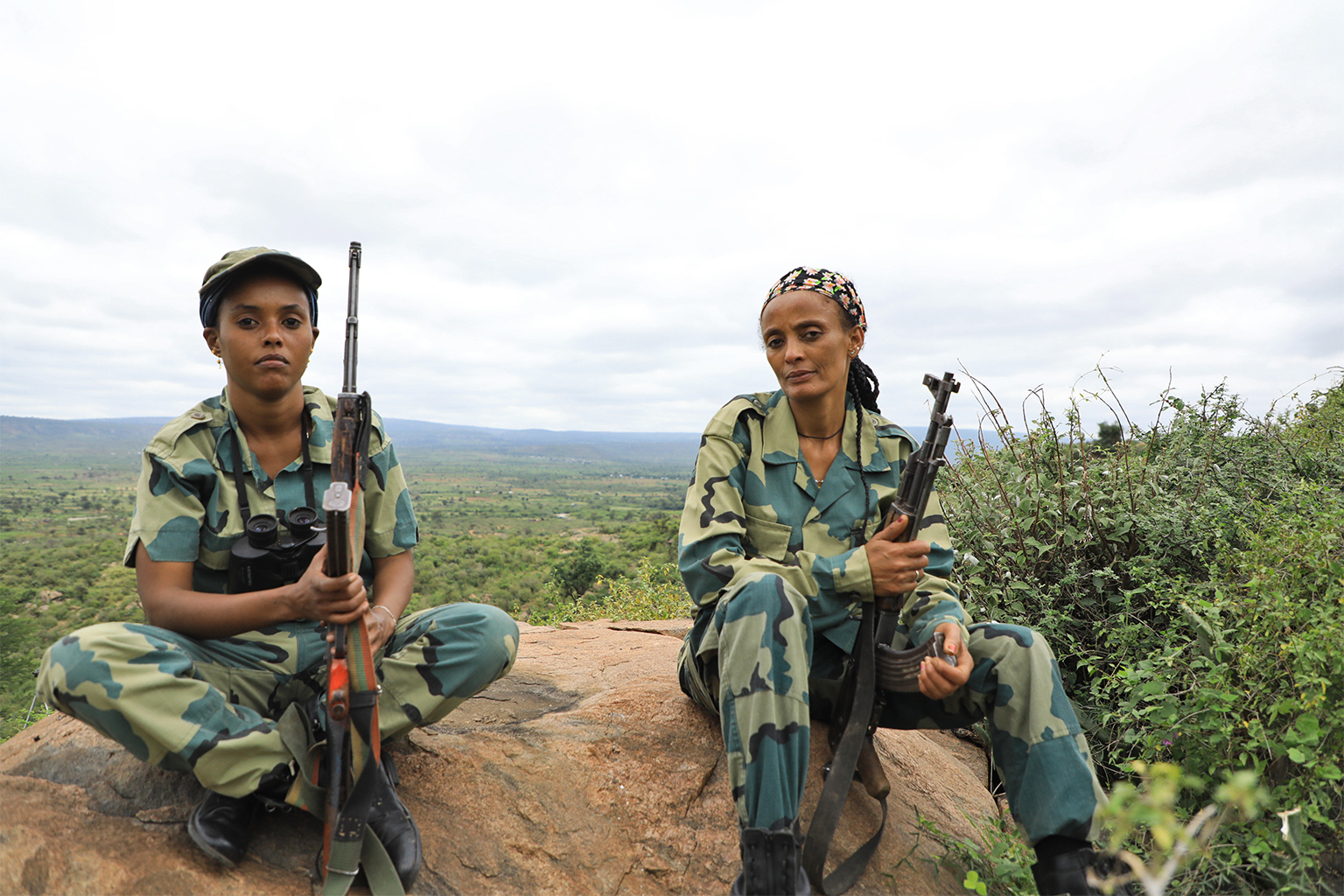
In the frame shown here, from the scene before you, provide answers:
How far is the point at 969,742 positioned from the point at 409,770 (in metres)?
3.07

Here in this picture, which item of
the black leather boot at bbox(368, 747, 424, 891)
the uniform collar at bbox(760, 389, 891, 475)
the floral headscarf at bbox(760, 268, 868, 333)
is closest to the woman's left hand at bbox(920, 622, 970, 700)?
the uniform collar at bbox(760, 389, 891, 475)

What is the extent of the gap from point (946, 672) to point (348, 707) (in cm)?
193

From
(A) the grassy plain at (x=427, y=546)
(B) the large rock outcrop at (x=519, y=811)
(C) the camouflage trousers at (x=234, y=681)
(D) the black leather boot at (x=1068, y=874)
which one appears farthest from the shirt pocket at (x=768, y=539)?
(A) the grassy plain at (x=427, y=546)

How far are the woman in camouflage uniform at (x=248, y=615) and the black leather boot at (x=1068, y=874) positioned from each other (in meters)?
1.94

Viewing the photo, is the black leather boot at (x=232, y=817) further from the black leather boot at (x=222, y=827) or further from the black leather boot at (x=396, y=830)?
the black leather boot at (x=396, y=830)

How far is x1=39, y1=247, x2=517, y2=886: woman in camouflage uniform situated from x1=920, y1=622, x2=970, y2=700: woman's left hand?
1.49 meters

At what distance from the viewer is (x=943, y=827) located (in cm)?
315

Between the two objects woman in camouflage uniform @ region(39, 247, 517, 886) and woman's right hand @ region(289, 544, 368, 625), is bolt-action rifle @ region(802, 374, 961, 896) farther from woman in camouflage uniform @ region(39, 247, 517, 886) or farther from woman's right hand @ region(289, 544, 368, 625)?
woman's right hand @ region(289, 544, 368, 625)

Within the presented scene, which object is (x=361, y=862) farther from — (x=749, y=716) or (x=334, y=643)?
(x=749, y=716)

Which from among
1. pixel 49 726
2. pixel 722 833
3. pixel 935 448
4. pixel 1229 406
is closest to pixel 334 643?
pixel 722 833

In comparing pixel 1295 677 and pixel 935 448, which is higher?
pixel 935 448

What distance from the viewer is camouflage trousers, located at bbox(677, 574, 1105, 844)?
237 centimetres

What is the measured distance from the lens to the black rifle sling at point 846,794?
2.55 meters

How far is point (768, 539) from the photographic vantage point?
3.11 m
